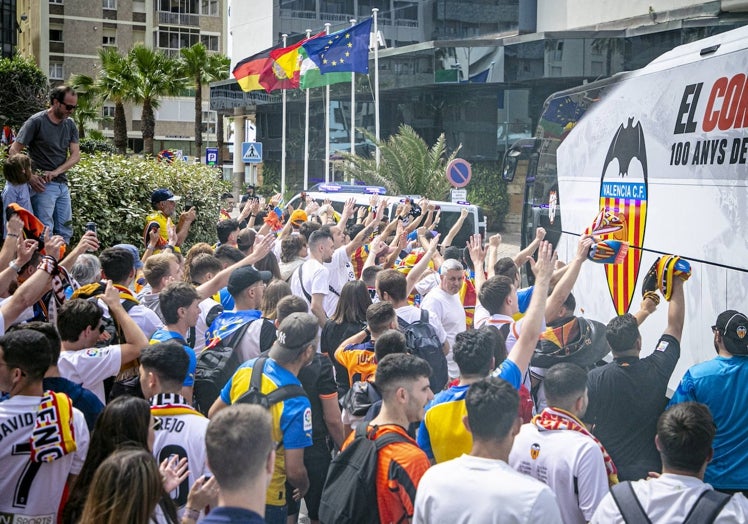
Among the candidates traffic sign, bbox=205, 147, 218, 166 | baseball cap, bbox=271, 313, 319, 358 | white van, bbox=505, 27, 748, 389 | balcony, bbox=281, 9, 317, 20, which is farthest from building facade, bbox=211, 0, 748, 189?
baseball cap, bbox=271, 313, 319, 358

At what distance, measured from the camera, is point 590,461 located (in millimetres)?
4023

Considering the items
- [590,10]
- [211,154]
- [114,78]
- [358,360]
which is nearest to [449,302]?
[358,360]

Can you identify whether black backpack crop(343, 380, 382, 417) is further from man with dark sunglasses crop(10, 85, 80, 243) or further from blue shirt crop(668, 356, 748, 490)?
man with dark sunglasses crop(10, 85, 80, 243)

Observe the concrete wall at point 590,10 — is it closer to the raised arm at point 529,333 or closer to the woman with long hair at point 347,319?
the woman with long hair at point 347,319

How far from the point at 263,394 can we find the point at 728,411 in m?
2.75

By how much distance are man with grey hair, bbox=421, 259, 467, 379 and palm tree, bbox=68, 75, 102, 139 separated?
1798 inches

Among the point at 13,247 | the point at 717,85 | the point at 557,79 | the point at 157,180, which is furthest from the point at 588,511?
the point at 557,79

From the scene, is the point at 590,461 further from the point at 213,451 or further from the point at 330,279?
the point at 330,279

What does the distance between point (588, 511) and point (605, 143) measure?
22.8 ft

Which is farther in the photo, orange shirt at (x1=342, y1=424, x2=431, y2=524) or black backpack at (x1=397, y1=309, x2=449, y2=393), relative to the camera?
black backpack at (x1=397, y1=309, x2=449, y2=393)

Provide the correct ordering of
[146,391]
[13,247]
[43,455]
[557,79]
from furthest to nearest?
[557,79], [13,247], [146,391], [43,455]

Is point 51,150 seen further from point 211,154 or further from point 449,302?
point 211,154

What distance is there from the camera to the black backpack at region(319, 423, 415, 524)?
410 cm

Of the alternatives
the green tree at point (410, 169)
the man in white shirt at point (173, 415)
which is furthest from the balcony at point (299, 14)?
the man in white shirt at point (173, 415)
